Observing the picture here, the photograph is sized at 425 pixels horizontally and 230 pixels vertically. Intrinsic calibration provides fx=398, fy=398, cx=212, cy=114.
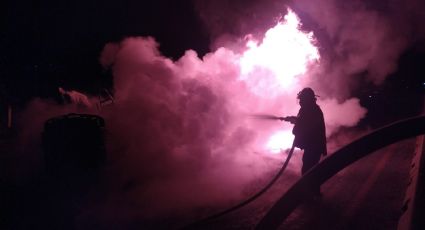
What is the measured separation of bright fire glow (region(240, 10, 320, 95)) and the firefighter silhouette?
15.5 ft

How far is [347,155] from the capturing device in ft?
6.29

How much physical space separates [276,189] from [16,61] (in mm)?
12271

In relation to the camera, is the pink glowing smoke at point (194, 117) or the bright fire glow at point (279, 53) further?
the bright fire glow at point (279, 53)

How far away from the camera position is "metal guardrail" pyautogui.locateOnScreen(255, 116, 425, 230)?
1.90m

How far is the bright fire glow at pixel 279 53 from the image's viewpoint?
11750 mm

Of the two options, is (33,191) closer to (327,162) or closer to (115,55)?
(115,55)

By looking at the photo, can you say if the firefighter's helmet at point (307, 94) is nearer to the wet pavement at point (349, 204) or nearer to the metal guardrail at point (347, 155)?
the wet pavement at point (349, 204)

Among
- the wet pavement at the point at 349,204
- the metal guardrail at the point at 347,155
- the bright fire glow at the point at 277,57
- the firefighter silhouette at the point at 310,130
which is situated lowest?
the metal guardrail at the point at 347,155

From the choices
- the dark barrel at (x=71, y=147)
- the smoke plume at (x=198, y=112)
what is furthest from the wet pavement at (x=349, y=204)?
the dark barrel at (x=71, y=147)

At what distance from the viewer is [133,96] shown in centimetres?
878

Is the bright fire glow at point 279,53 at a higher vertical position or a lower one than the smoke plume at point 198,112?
higher

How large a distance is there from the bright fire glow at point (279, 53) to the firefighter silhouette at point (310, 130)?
4.73 metres

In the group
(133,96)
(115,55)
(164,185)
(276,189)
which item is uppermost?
(115,55)

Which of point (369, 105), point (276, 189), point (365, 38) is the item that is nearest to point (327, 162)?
point (276, 189)
